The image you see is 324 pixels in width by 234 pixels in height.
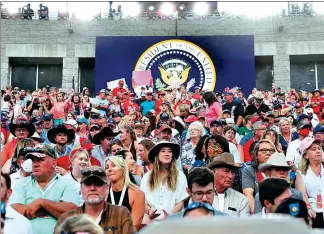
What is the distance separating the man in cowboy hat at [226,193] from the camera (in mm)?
4859

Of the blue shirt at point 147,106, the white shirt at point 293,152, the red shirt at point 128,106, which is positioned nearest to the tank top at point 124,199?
the white shirt at point 293,152

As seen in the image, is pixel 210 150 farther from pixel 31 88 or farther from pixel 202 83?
pixel 31 88

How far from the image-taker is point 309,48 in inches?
1005

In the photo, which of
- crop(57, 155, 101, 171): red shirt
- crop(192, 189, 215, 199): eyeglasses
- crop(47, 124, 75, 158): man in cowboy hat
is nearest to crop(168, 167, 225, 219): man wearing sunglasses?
crop(192, 189, 215, 199): eyeglasses

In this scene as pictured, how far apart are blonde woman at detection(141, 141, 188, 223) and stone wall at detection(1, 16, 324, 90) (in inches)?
794

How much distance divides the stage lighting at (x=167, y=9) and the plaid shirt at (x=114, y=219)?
2301 cm

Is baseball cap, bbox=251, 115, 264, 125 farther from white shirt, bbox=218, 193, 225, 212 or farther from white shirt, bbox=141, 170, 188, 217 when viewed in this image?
white shirt, bbox=218, 193, 225, 212

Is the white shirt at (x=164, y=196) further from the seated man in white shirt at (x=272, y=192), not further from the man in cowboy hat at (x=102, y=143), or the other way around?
the man in cowboy hat at (x=102, y=143)

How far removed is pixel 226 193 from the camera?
4965mm

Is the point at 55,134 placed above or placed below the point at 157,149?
above

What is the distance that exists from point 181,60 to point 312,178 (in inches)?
744

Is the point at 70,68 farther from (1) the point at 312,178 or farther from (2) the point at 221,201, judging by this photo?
(2) the point at 221,201

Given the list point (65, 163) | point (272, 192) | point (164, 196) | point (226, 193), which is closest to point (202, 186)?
point (272, 192)

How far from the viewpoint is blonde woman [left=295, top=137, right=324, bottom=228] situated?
5.61m
